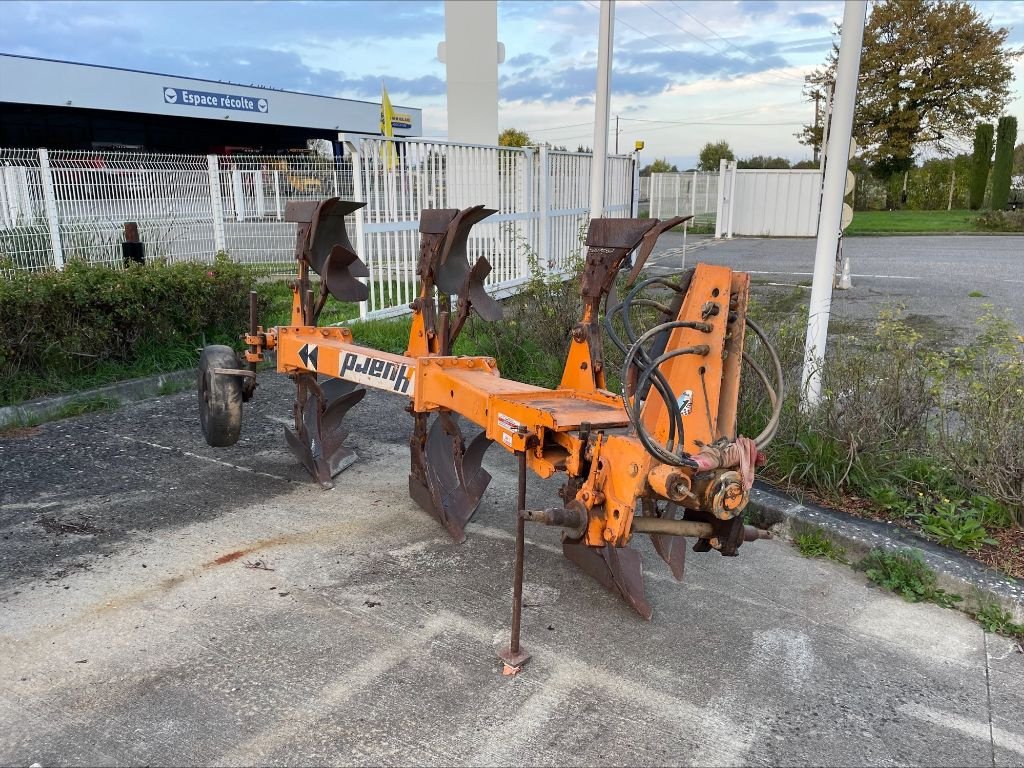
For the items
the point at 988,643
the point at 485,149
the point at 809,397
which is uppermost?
the point at 485,149

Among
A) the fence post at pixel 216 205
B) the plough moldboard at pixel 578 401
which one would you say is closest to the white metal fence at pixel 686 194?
the fence post at pixel 216 205

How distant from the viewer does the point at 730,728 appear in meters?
2.65

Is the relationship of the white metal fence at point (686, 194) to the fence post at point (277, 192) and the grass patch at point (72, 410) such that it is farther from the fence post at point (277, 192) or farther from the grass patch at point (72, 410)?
the grass patch at point (72, 410)

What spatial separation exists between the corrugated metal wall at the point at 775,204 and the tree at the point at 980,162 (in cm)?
1503

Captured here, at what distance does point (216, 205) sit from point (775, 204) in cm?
1901

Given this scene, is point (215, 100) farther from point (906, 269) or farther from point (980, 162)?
point (980, 162)

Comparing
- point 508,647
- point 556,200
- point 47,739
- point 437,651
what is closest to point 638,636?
point 508,647

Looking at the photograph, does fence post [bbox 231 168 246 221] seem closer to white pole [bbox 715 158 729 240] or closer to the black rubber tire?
the black rubber tire

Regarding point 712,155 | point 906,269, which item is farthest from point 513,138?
point 906,269

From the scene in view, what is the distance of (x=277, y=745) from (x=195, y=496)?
235cm

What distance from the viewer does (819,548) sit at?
12.8 ft

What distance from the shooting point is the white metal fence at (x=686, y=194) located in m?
25.6

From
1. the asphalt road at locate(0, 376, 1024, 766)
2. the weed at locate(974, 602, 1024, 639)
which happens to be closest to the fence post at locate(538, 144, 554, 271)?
the asphalt road at locate(0, 376, 1024, 766)

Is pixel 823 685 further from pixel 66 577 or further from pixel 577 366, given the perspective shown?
pixel 66 577
